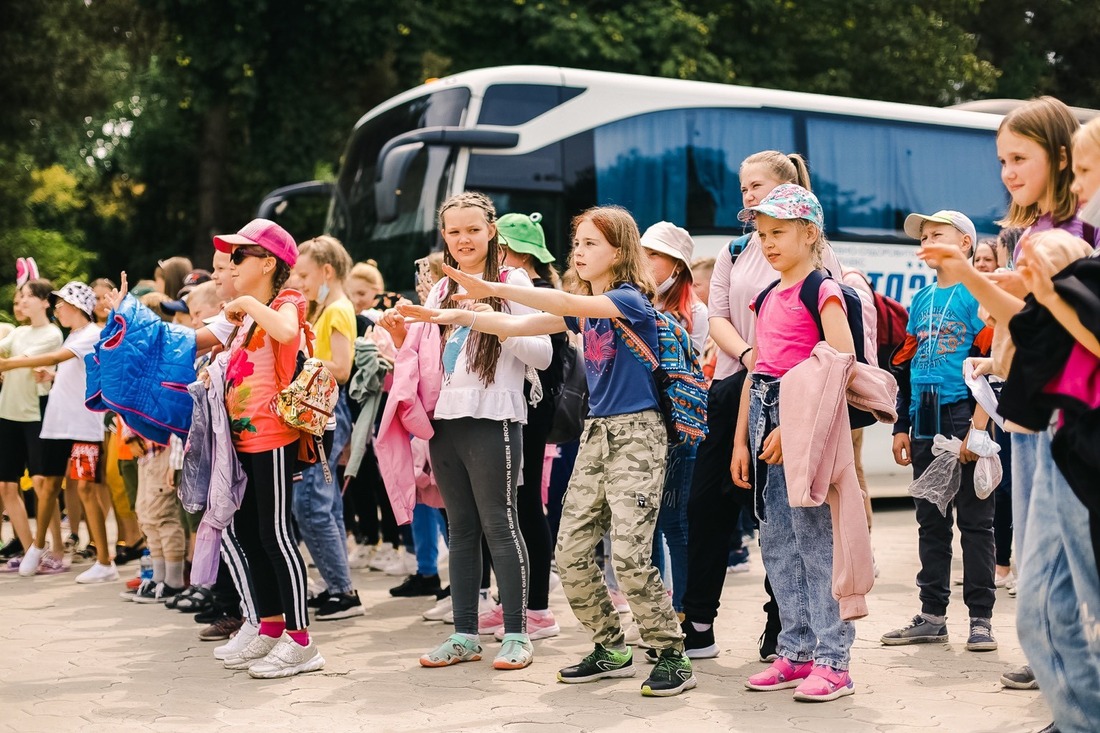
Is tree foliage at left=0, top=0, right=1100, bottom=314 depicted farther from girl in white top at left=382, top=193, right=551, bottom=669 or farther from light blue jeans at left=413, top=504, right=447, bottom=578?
girl in white top at left=382, top=193, right=551, bottom=669

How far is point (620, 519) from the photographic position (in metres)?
5.13

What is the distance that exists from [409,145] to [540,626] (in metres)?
6.06

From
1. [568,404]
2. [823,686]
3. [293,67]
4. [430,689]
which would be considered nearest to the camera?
[823,686]

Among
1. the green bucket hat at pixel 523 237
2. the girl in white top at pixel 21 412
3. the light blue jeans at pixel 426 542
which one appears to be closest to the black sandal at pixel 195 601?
the light blue jeans at pixel 426 542

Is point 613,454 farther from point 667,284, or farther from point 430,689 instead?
point 430,689

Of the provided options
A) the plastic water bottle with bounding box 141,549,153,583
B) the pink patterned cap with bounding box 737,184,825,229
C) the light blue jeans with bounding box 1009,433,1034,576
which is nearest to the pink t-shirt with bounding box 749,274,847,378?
the pink patterned cap with bounding box 737,184,825,229

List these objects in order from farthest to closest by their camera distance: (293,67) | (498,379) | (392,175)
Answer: (293,67), (392,175), (498,379)

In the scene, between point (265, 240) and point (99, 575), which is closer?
point (265, 240)

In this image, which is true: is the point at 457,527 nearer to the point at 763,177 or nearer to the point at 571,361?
the point at 571,361

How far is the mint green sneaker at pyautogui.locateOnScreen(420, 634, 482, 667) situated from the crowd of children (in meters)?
0.01

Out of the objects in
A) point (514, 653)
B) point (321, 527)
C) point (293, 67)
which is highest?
point (293, 67)

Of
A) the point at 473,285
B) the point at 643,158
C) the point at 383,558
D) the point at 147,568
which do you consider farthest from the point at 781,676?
the point at 643,158

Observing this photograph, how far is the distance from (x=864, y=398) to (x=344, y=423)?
3911 millimetres

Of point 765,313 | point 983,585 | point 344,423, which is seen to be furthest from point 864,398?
point 344,423
